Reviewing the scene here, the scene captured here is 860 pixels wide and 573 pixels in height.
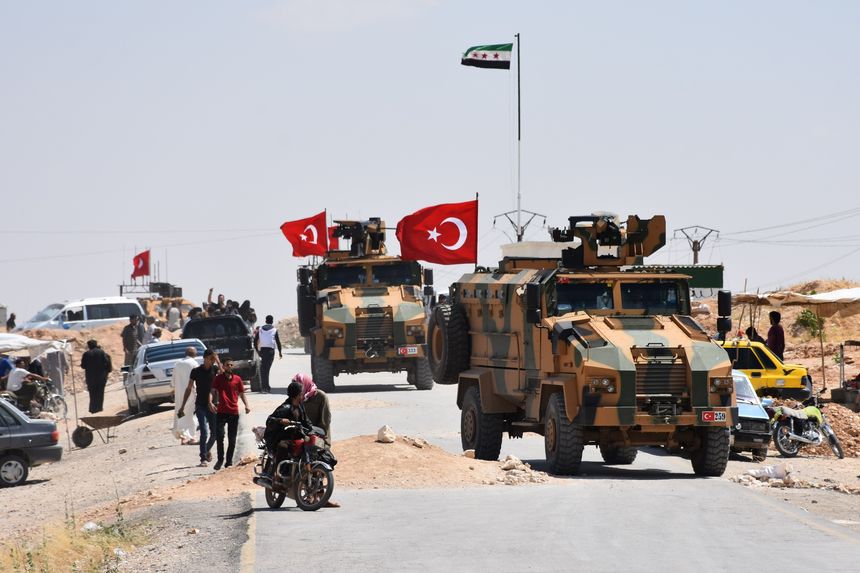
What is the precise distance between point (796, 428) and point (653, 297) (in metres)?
5.50

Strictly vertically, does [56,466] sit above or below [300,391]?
below

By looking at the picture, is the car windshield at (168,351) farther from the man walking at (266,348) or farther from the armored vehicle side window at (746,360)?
the armored vehicle side window at (746,360)

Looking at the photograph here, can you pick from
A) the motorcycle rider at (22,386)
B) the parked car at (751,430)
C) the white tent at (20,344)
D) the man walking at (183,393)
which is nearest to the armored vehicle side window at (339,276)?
the motorcycle rider at (22,386)

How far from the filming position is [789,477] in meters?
20.2

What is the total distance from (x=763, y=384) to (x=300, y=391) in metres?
14.6

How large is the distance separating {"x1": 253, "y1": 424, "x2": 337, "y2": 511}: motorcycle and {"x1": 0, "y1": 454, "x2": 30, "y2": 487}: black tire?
12.0 metres

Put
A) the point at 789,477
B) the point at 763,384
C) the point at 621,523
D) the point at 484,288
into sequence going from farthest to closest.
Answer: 1. the point at 763,384
2. the point at 484,288
3. the point at 789,477
4. the point at 621,523

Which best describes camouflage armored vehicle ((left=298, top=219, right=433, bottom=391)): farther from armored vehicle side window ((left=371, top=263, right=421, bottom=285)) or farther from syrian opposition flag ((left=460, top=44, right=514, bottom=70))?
syrian opposition flag ((left=460, top=44, right=514, bottom=70))

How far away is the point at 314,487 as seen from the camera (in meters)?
15.7

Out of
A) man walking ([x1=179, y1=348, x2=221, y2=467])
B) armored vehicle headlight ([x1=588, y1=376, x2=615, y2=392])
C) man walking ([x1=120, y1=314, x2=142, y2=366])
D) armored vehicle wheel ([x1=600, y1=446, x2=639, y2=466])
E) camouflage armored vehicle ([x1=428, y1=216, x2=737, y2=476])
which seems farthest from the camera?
man walking ([x1=120, y1=314, x2=142, y2=366])

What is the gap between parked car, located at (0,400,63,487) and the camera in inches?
1033

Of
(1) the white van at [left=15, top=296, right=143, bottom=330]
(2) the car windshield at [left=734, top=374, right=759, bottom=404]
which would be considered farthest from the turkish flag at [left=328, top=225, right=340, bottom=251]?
(1) the white van at [left=15, top=296, right=143, bottom=330]

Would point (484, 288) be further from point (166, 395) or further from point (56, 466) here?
point (166, 395)

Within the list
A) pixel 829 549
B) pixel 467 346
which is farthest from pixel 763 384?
pixel 829 549
